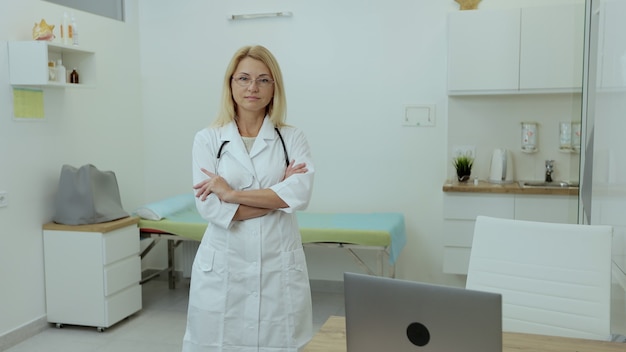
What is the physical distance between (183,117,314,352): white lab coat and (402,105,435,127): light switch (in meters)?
2.23

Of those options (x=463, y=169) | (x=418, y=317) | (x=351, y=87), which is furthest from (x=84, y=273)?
(x=418, y=317)

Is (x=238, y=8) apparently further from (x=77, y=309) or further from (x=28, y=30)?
(x=77, y=309)

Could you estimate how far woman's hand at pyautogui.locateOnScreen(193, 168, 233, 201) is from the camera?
235 centimetres

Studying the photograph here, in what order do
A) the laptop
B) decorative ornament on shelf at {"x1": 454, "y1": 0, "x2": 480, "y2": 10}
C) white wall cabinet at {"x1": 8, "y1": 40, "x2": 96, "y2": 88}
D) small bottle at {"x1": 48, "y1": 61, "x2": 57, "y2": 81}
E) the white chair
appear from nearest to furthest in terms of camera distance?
the laptop
the white chair
white wall cabinet at {"x1": 8, "y1": 40, "x2": 96, "y2": 88}
small bottle at {"x1": 48, "y1": 61, "x2": 57, "y2": 81}
decorative ornament on shelf at {"x1": 454, "y1": 0, "x2": 480, "y2": 10}

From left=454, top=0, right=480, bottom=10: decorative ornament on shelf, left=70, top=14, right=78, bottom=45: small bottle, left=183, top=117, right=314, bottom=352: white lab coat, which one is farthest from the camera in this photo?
left=454, top=0, right=480, bottom=10: decorative ornament on shelf

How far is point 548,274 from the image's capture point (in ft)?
6.48

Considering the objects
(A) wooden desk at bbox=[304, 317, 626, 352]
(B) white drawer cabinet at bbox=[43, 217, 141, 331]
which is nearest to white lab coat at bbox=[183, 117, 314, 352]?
(A) wooden desk at bbox=[304, 317, 626, 352]

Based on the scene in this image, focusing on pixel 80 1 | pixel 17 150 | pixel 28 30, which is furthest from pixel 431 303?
pixel 80 1

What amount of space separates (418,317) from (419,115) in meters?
3.39

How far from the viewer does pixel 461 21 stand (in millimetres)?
4105

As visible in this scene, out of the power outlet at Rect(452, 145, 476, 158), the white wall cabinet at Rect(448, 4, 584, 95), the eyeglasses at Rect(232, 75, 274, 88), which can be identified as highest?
the white wall cabinet at Rect(448, 4, 584, 95)

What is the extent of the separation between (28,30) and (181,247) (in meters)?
2.07

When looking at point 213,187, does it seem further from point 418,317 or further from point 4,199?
point 4,199

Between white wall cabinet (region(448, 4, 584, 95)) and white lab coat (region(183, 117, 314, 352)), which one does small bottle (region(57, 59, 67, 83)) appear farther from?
white wall cabinet (region(448, 4, 584, 95))
